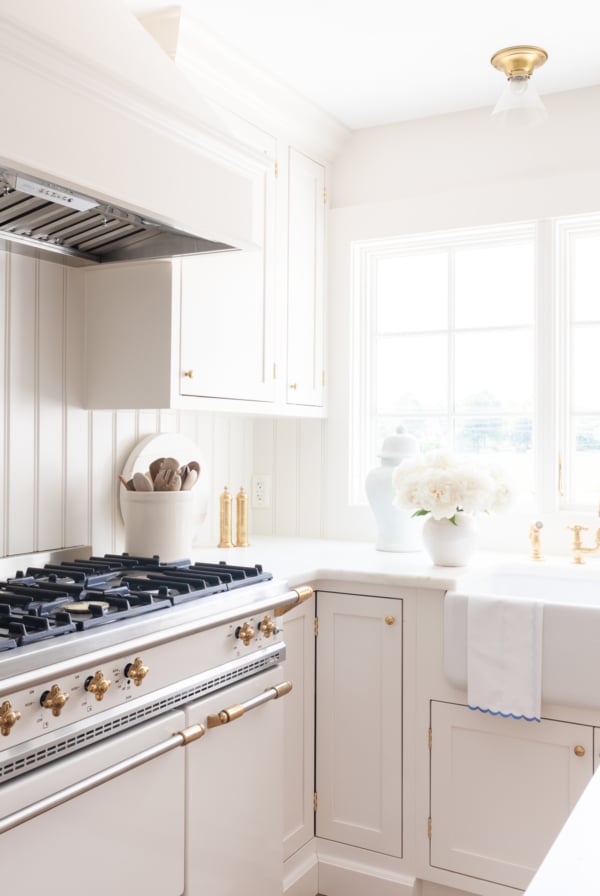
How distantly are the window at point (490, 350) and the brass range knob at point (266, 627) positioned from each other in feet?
3.23

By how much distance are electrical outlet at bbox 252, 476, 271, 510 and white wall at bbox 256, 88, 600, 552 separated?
35 mm

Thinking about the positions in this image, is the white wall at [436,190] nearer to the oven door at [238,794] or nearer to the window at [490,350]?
the window at [490,350]

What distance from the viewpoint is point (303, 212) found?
A: 115 inches

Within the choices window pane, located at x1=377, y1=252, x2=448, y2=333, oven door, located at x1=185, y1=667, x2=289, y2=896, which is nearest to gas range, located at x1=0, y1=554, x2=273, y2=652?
oven door, located at x1=185, y1=667, x2=289, y2=896

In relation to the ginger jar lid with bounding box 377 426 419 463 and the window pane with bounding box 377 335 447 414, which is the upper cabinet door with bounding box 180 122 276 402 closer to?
the ginger jar lid with bounding box 377 426 419 463

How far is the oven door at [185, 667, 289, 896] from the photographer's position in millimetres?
1814

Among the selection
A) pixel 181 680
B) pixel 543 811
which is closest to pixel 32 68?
pixel 181 680

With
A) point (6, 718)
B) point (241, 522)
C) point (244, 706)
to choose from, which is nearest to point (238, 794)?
point (244, 706)

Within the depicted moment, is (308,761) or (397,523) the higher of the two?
(397,523)

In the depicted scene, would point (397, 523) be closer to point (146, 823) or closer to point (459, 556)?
point (459, 556)

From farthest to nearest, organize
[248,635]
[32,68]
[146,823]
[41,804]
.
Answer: [248,635] → [146,823] → [32,68] → [41,804]

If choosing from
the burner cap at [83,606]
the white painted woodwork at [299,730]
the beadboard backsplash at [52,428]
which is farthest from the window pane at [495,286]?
the burner cap at [83,606]

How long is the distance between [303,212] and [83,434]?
112 centimetres

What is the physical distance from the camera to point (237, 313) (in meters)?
2.54
